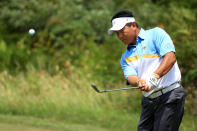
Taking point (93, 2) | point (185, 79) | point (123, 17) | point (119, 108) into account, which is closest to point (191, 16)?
point (185, 79)

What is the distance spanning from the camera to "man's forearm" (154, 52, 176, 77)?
4.22m

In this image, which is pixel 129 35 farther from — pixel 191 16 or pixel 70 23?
pixel 70 23

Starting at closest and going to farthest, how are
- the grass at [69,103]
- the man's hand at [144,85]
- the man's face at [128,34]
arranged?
1. the man's hand at [144,85]
2. the man's face at [128,34]
3. the grass at [69,103]

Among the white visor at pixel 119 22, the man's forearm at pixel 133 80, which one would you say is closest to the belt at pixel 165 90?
the man's forearm at pixel 133 80

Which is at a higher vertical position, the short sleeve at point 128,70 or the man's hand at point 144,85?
the short sleeve at point 128,70

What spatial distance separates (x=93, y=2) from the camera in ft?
57.8

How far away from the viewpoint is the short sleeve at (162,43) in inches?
171

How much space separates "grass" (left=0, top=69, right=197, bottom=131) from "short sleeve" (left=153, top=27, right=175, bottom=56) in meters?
3.91

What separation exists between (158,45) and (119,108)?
218 inches

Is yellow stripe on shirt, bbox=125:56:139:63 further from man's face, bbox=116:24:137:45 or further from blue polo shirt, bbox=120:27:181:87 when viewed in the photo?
man's face, bbox=116:24:137:45

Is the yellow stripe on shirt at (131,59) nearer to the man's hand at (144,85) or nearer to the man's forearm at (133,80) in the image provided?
the man's forearm at (133,80)

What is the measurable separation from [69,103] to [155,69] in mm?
5977

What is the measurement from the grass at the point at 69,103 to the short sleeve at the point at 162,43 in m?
3.91

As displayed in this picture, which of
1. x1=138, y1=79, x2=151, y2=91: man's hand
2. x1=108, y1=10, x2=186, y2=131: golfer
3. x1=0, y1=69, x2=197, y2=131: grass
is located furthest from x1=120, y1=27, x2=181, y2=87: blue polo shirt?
x1=0, y1=69, x2=197, y2=131: grass
